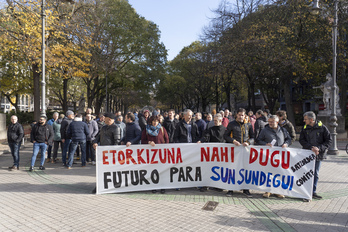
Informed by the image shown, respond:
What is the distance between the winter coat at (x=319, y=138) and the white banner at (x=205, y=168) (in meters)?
0.20

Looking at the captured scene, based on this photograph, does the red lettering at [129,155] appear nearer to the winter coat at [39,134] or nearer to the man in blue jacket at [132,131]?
the man in blue jacket at [132,131]

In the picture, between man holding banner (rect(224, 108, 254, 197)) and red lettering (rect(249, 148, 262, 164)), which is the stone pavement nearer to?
red lettering (rect(249, 148, 262, 164))

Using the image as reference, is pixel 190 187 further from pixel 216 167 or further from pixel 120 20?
pixel 120 20

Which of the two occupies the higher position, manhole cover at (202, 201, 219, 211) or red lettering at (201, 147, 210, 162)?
red lettering at (201, 147, 210, 162)

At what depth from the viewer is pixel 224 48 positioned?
21.3 m

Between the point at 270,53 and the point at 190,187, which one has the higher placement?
the point at 270,53

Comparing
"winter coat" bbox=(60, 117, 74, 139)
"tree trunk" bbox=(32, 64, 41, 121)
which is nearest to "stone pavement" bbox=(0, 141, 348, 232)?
"winter coat" bbox=(60, 117, 74, 139)

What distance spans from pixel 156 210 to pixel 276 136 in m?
3.09

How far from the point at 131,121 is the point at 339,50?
19.4 m

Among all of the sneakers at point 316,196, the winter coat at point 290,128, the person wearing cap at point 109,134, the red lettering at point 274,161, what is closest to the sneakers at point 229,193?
the red lettering at point 274,161

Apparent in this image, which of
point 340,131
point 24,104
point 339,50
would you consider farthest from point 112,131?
point 24,104

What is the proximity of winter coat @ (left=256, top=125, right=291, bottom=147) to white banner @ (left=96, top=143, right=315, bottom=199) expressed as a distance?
1.03 ft

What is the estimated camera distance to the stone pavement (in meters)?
4.29

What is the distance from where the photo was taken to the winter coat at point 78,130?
8.91 meters
